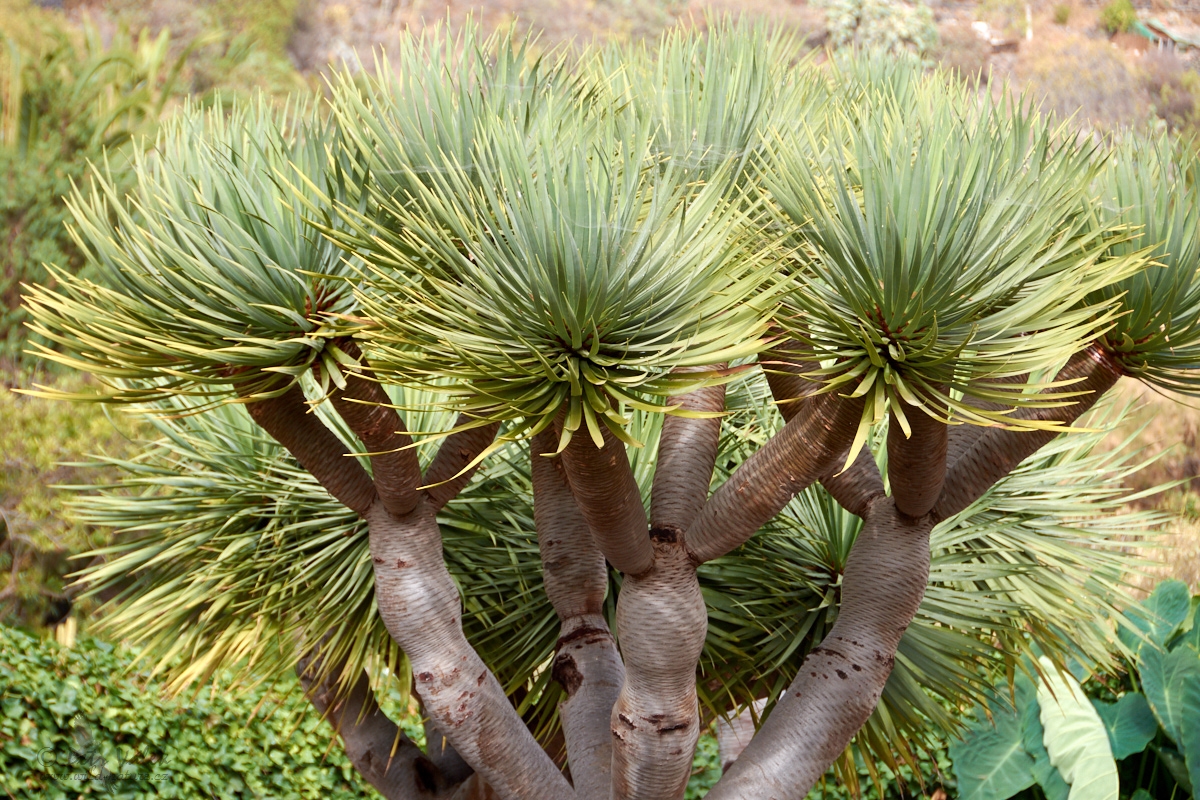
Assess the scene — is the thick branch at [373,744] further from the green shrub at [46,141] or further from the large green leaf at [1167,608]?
the green shrub at [46,141]

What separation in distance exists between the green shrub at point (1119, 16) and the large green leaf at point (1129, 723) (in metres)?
4.47

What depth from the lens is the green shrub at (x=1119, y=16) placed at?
21.9 feet

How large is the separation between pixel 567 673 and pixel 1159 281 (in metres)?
1.66

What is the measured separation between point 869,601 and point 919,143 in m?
1.09

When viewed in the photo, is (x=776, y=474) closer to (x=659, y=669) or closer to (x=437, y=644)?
(x=659, y=669)

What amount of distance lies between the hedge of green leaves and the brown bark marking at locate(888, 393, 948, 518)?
2285 millimetres

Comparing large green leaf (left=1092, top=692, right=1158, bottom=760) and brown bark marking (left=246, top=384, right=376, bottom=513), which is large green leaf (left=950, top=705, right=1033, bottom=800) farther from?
brown bark marking (left=246, top=384, right=376, bottom=513)

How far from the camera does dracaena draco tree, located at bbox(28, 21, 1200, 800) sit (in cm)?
158

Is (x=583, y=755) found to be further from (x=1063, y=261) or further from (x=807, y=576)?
(x=1063, y=261)

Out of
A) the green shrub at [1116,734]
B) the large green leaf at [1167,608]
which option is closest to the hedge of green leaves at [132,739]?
the green shrub at [1116,734]

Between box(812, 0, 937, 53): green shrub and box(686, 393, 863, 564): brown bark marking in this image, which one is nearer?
box(686, 393, 863, 564): brown bark marking

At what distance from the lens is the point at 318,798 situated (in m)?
4.96

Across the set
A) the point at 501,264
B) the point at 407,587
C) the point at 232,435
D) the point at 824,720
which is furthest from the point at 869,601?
the point at 232,435

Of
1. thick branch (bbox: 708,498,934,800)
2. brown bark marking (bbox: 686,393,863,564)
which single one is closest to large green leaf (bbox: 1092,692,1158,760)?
thick branch (bbox: 708,498,934,800)
